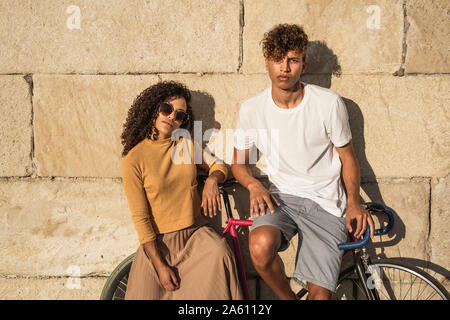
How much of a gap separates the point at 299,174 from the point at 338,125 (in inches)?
18.9

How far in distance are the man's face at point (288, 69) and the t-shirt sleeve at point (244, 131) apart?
0.40 meters

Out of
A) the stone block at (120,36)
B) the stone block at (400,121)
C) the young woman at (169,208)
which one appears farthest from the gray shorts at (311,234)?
the stone block at (120,36)

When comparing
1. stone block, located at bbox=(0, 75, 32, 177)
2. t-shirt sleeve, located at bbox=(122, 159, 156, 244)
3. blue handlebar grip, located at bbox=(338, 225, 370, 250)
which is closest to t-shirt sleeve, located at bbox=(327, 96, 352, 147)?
blue handlebar grip, located at bbox=(338, 225, 370, 250)

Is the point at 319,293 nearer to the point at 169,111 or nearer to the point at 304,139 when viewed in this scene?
the point at 304,139

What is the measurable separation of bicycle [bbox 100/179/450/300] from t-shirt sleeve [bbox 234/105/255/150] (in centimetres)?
33

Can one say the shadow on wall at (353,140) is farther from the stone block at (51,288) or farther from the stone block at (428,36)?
the stone block at (51,288)

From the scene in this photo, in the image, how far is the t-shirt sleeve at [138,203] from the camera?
259 cm

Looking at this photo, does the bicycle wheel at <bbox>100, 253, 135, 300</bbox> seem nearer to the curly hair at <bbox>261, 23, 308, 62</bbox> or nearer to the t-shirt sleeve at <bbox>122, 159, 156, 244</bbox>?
the t-shirt sleeve at <bbox>122, 159, 156, 244</bbox>

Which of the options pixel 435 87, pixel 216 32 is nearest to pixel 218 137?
pixel 216 32

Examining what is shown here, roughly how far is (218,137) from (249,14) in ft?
3.53

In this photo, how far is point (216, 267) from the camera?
2539mm

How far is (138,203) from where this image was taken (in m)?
2.60

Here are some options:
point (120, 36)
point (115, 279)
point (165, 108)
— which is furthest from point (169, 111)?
point (115, 279)
